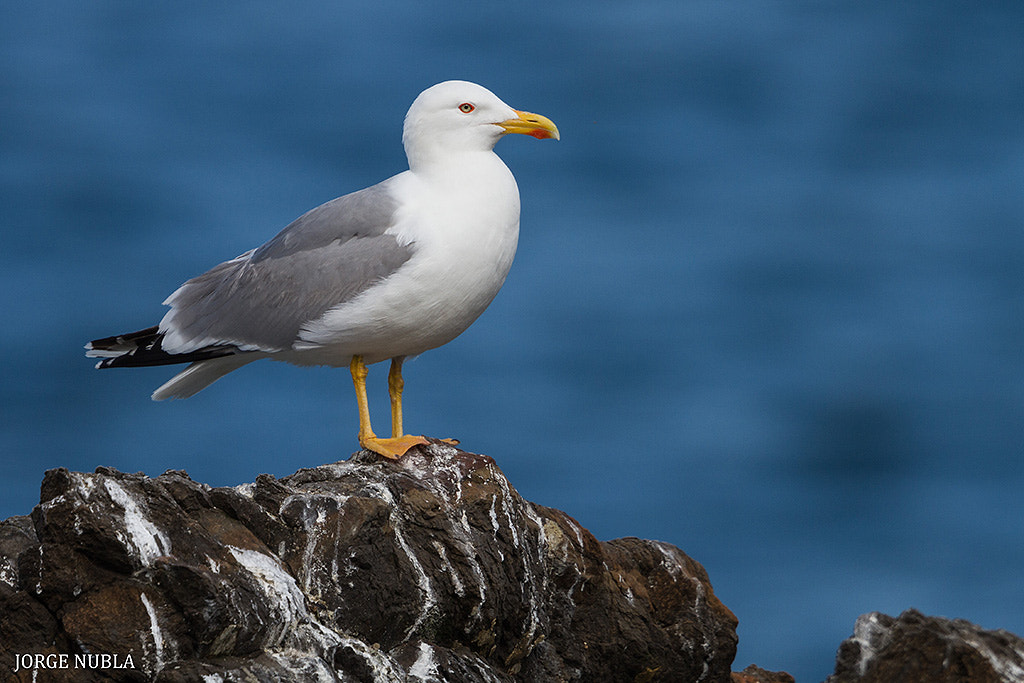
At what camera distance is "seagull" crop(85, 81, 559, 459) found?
22.1 feet

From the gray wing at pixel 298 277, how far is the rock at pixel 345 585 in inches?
37.2

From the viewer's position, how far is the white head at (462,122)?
23.2ft

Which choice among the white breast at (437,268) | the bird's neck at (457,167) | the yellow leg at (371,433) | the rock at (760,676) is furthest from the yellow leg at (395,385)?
the rock at (760,676)

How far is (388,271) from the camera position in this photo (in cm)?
671

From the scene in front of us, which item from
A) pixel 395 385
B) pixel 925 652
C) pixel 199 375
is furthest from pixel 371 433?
pixel 925 652

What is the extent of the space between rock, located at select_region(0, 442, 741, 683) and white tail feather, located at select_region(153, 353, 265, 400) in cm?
121

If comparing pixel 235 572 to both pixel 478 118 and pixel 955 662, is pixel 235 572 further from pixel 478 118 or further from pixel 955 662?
pixel 955 662

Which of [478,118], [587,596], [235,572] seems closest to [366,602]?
[235,572]

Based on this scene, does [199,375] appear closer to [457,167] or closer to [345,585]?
[457,167]

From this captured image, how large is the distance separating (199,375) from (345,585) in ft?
8.23

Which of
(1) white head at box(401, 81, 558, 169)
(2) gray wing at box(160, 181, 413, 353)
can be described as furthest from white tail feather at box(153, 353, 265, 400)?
(1) white head at box(401, 81, 558, 169)

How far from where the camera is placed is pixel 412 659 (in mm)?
5488

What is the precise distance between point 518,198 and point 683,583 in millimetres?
2477

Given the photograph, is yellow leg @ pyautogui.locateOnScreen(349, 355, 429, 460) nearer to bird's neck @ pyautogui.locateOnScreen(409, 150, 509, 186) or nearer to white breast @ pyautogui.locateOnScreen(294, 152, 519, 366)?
white breast @ pyautogui.locateOnScreen(294, 152, 519, 366)
